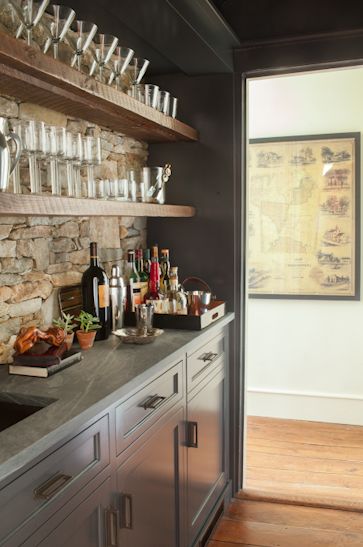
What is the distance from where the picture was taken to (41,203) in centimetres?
174

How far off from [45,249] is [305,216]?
2.27 metres

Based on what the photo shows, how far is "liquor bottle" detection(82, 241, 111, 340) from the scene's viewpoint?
7.92 ft

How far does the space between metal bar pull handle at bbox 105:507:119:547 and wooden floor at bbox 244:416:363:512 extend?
5.37ft

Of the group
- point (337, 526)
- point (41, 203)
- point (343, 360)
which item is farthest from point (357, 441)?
point (41, 203)

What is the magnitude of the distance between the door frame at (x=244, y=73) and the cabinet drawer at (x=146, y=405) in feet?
2.96

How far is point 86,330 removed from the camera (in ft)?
7.38

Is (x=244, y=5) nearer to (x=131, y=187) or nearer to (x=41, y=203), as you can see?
(x=131, y=187)

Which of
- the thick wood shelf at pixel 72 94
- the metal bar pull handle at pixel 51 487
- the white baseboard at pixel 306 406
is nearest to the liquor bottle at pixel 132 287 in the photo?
the thick wood shelf at pixel 72 94

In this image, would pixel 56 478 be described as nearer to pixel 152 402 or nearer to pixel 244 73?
pixel 152 402

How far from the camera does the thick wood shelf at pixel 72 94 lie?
1.68 m

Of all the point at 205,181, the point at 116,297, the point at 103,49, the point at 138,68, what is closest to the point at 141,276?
the point at 116,297

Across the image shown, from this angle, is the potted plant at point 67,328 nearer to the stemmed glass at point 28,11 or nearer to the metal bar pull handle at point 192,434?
the metal bar pull handle at point 192,434

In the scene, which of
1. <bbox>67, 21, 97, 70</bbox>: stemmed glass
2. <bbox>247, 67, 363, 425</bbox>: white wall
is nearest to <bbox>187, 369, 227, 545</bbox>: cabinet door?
<bbox>247, 67, 363, 425</bbox>: white wall

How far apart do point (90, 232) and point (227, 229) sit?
0.79 m
